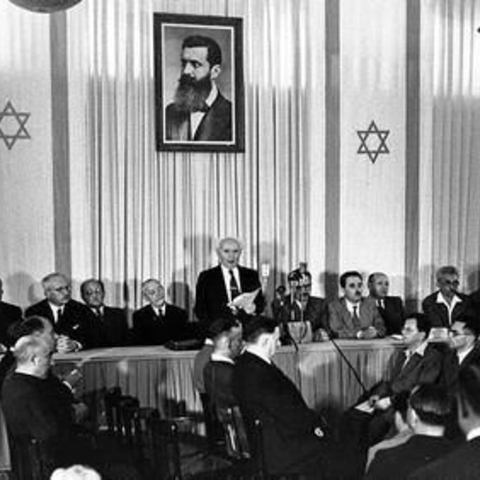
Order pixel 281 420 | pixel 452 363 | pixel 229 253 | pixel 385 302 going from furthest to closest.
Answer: pixel 385 302 → pixel 229 253 → pixel 452 363 → pixel 281 420

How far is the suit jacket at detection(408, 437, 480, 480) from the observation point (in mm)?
3850

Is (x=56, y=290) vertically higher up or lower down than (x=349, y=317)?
higher up

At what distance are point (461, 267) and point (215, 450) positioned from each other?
586cm

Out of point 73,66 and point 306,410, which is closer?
point 306,410

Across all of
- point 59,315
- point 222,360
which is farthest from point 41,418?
point 59,315

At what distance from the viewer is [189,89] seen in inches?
420

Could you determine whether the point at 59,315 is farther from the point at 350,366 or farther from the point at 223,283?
the point at 350,366

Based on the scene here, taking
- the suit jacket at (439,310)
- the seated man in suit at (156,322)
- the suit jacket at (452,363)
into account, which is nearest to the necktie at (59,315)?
the seated man in suit at (156,322)

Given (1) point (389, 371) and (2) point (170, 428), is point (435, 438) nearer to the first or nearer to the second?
(2) point (170, 428)

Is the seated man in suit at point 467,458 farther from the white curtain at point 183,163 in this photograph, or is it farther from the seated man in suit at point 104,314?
the white curtain at point 183,163

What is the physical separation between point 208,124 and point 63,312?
2936 millimetres

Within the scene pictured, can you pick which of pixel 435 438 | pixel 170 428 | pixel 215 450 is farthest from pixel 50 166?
pixel 435 438

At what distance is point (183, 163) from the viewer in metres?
10.8

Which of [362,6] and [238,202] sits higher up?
[362,6]
